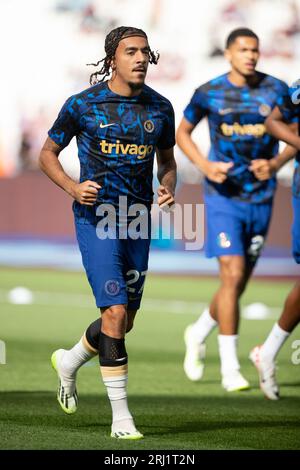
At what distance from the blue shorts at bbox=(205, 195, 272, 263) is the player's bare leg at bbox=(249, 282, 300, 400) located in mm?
811

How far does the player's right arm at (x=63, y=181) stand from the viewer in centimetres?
750

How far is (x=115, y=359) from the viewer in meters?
7.57

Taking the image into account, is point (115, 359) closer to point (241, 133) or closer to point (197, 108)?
point (241, 133)

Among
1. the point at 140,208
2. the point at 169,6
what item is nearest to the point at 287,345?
the point at 140,208

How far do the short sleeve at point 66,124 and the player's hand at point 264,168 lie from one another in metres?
2.98

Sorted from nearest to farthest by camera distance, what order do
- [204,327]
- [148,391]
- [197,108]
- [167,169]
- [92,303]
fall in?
[167,169]
[148,391]
[197,108]
[204,327]
[92,303]

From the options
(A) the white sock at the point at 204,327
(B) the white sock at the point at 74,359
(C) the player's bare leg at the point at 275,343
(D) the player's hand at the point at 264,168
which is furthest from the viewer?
(A) the white sock at the point at 204,327

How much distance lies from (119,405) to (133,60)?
2.04 meters

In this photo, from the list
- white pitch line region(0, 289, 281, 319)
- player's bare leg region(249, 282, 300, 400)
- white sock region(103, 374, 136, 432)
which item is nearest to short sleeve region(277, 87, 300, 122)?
player's bare leg region(249, 282, 300, 400)

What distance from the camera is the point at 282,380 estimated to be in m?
10.8

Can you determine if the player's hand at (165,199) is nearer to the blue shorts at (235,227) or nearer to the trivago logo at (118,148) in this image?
the trivago logo at (118,148)

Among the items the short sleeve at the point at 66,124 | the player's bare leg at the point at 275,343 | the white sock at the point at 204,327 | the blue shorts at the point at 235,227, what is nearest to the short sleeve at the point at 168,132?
the short sleeve at the point at 66,124

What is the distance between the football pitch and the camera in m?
7.50

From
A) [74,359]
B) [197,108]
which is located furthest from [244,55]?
[74,359]
